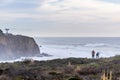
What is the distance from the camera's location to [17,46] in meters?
124

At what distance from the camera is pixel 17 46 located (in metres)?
124

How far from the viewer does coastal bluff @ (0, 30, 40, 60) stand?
12019 centimetres

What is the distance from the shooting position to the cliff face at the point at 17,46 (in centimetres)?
12019

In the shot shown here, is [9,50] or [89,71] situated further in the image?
[9,50]

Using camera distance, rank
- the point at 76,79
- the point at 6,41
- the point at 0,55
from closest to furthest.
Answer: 1. the point at 76,79
2. the point at 0,55
3. the point at 6,41

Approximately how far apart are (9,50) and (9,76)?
105 metres

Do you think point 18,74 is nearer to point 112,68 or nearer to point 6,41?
point 112,68

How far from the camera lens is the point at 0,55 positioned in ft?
374

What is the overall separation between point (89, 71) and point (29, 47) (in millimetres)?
103597

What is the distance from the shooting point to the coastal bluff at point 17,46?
4732 inches

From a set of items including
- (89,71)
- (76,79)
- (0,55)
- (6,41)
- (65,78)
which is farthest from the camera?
(6,41)

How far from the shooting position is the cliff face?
120188mm

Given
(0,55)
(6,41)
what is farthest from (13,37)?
(0,55)

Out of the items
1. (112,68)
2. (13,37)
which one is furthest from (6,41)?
(112,68)
